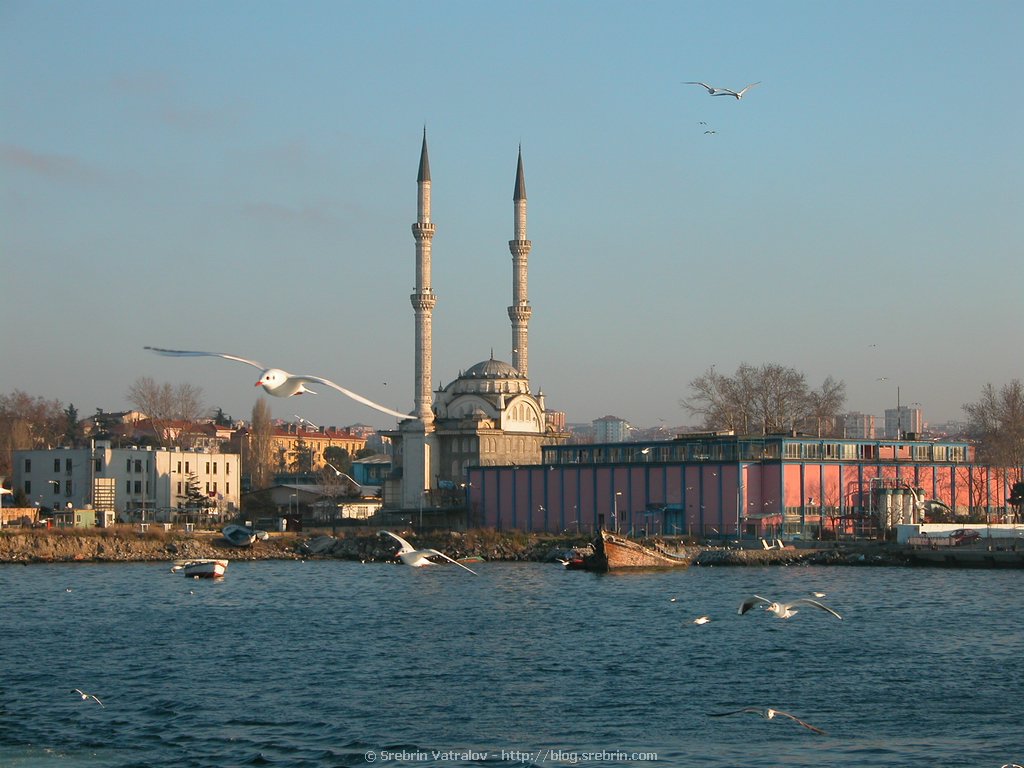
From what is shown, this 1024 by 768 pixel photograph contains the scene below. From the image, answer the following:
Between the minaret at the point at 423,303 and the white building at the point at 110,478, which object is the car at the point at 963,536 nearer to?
the minaret at the point at 423,303

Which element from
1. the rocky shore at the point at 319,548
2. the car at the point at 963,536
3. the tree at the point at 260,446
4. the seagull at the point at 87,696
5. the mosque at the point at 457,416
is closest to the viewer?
the seagull at the point at 87,696

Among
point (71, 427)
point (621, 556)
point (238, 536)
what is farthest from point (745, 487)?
point (71, 427)

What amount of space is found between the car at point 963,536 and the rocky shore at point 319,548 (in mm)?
2797

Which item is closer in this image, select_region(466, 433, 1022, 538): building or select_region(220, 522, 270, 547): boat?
select_region(220, 522, 270, 547): boat

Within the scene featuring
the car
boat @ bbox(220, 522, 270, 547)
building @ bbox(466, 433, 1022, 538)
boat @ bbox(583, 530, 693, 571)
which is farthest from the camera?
building @ bbox(466, 433, 1022, 538)

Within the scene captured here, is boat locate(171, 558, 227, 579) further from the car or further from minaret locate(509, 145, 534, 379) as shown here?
minaret locate(509, 145, 534, 379)

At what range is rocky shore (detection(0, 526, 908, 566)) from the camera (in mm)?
59688

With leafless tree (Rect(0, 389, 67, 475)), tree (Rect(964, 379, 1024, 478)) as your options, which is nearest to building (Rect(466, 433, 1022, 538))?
tree (Rect(964, 379, 1024, 478))

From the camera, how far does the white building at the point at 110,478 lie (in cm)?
7769

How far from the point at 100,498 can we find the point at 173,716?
54.7m

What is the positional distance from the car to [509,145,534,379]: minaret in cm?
3563

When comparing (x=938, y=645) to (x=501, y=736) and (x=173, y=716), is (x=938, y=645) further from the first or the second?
(x=173, y=716)

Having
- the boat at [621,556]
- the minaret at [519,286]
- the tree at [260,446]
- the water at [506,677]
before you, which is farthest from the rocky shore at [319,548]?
the tree at [260,446]

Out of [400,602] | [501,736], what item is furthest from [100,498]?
[501,736]
